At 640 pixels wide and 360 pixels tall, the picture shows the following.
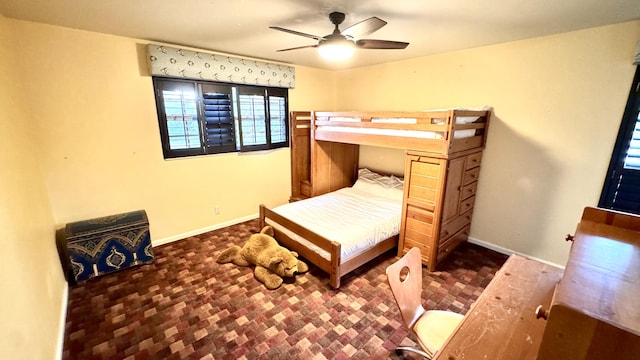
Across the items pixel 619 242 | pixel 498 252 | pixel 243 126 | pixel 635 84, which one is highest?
pixel 635 84

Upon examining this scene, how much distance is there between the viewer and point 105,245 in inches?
101

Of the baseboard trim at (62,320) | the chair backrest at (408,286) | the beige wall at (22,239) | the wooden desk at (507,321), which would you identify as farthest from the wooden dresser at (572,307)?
the baseboard trim at (62,320)

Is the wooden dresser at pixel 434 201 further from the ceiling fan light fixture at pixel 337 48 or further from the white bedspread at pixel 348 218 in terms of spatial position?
the ceiling fan light fixture at pixel 337 48

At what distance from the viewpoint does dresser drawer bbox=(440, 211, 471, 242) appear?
8.94ft

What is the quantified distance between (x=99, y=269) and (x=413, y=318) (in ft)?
9.55

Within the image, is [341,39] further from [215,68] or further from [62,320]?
[62,320]

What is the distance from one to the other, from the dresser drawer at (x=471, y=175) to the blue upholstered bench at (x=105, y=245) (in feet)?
11.4

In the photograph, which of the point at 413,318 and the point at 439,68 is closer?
the point at 413,318

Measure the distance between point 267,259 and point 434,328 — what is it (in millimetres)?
1621

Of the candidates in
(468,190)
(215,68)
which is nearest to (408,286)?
(468,190)

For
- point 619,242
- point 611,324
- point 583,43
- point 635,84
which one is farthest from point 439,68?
point 611,324

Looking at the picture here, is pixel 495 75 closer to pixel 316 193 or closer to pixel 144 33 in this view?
pixel 316 193

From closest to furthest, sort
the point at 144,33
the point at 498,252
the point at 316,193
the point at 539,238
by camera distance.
Result: the point at 144,33
the point at 539,238
the point at 498,252
the point at 316,193

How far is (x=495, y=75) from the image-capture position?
2850 millimetres
